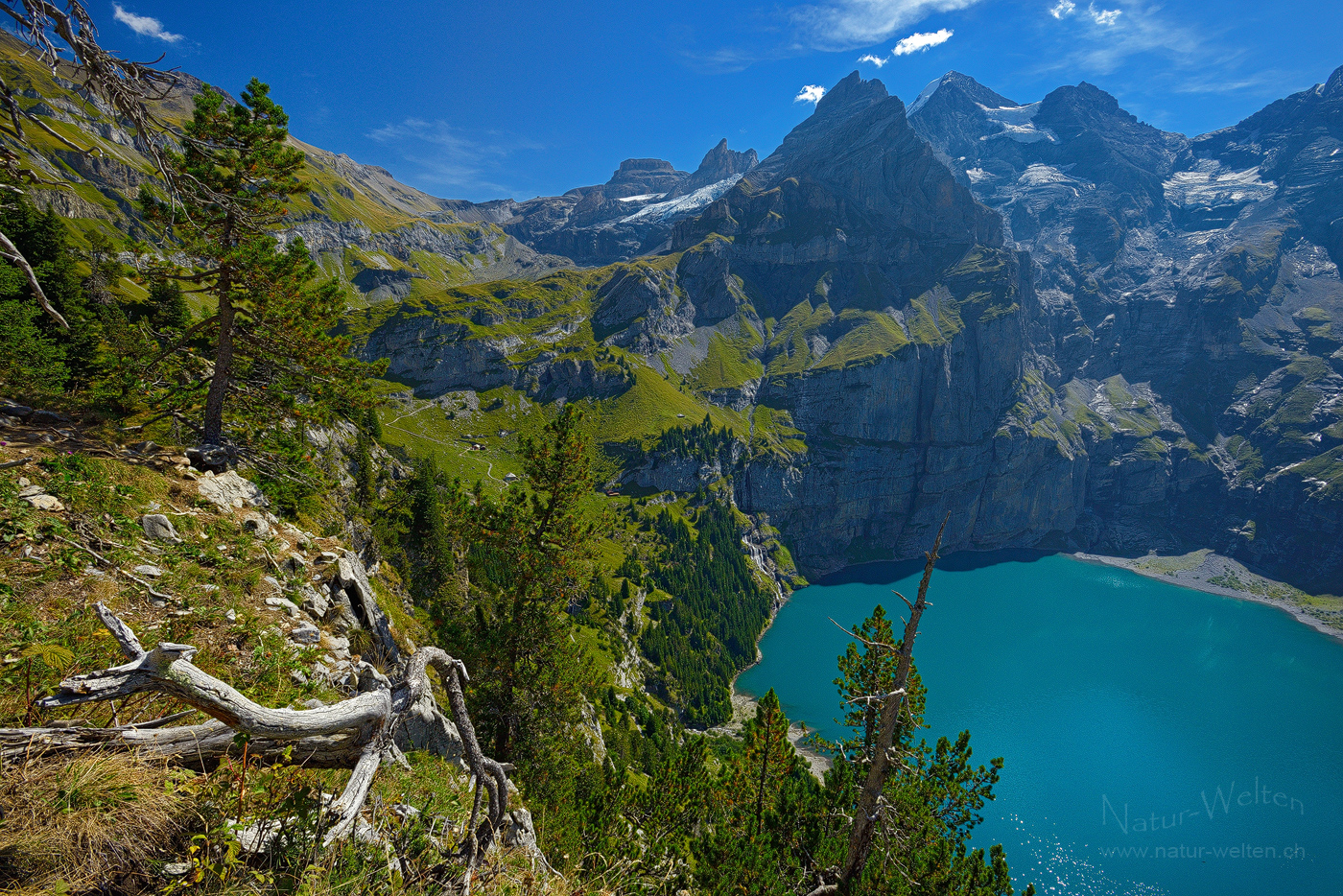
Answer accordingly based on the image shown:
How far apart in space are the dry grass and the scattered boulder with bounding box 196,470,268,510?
1154 cm

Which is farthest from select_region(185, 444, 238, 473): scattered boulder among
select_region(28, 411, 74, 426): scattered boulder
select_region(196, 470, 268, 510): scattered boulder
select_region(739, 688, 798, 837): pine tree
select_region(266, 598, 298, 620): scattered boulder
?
select_region(739, 688, 798, 837): pine tree

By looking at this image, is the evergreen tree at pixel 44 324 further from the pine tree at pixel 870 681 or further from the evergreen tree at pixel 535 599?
the pine tree at pixel 870 681

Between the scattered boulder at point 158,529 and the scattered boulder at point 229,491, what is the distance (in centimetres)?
221

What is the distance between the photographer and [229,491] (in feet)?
47.2

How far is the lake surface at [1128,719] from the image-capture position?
2840 inches

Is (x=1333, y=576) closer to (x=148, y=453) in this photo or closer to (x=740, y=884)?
(x=740, y=884)

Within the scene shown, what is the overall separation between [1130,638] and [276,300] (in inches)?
7684

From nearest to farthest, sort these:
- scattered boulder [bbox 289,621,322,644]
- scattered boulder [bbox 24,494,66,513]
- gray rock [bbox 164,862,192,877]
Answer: gray rock [bbox 164,862,192,877] → scattered boulder [bbox 24,494,66,513] → scattered boulder [bbox 289,621,322,644]

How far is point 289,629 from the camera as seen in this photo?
412 inches

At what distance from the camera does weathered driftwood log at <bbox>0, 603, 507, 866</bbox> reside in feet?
14.3

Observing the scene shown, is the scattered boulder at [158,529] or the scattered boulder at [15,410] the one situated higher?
the scattered boulder at [15,410]

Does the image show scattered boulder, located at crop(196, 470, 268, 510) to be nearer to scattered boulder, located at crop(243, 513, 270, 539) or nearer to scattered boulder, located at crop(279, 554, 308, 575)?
scattered boulder, located at crop(243, 513, 270, 539)

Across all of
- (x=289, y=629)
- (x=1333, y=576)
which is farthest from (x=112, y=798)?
(x=1333, y=576)

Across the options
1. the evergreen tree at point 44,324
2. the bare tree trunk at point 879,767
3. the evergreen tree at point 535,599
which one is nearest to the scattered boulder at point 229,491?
the evergreen tree at point 44,324
